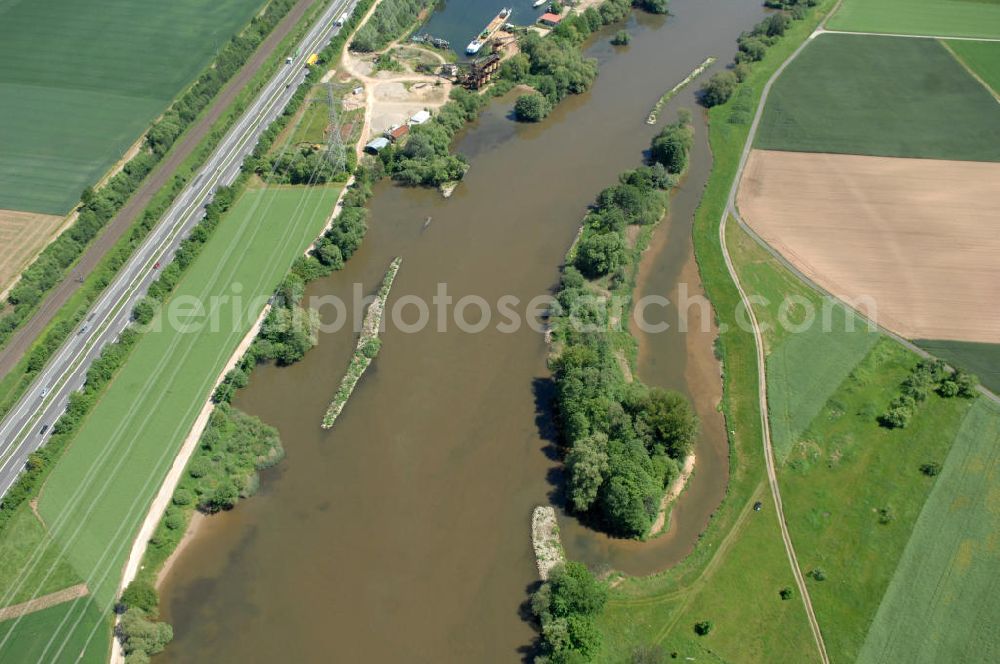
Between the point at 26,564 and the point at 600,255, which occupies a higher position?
the point at 600,255

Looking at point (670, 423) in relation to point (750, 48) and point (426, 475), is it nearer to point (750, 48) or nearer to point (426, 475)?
point (426, 475)

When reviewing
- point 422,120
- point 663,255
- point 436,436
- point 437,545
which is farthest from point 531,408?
point 422,120

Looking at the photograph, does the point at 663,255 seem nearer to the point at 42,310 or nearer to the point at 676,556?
the point at 676,556

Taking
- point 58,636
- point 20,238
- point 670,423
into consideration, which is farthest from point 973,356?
point 20,238

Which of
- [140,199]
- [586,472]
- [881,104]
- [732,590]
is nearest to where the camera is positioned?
[732,590]

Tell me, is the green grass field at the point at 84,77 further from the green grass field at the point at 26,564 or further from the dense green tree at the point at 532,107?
the dense green tree at the point at 532,107
